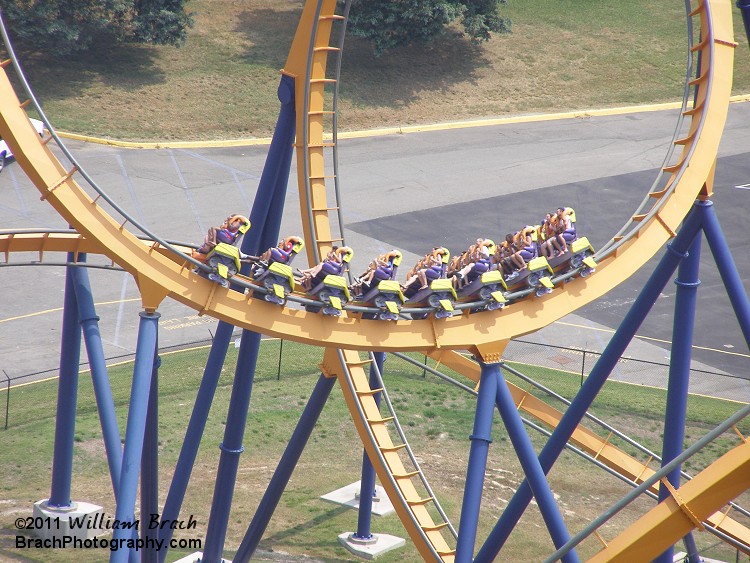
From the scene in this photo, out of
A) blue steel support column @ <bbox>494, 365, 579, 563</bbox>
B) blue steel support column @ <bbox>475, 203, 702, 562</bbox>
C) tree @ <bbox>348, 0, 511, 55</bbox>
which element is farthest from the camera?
tree @ <bbox>348, 0, 511, 55</bbox>

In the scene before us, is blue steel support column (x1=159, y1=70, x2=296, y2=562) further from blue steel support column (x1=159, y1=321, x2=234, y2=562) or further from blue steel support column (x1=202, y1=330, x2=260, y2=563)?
blue steel support column (x1=202, y1=330, x2=260, y2=563)

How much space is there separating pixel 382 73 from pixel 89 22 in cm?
1127

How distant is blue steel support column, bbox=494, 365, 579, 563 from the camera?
14.1 meters

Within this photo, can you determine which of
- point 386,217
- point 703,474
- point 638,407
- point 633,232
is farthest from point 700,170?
point 386,217

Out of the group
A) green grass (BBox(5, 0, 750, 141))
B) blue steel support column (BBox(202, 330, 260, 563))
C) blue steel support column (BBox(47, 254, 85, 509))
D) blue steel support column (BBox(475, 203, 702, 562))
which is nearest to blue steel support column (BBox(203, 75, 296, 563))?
blue steel support column (BBox(202, 330, 260, 563))

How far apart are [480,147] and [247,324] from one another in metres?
27.6

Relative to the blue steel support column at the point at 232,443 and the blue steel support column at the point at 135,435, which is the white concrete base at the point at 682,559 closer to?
the blue steel support column at the point at 232,443

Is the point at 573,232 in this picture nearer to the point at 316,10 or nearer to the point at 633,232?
the point at 633,232

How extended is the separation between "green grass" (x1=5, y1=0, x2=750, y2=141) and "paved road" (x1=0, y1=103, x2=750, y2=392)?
65.0 inches

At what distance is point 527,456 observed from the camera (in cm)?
1409

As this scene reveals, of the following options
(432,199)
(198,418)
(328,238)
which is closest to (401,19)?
(432,199)

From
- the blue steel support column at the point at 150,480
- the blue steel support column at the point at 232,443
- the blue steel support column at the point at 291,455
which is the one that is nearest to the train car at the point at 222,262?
the blue steel support column at the point at 232,443

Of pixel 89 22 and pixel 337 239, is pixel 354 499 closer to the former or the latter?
pixel 337 239

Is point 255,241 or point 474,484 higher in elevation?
point 255,241
